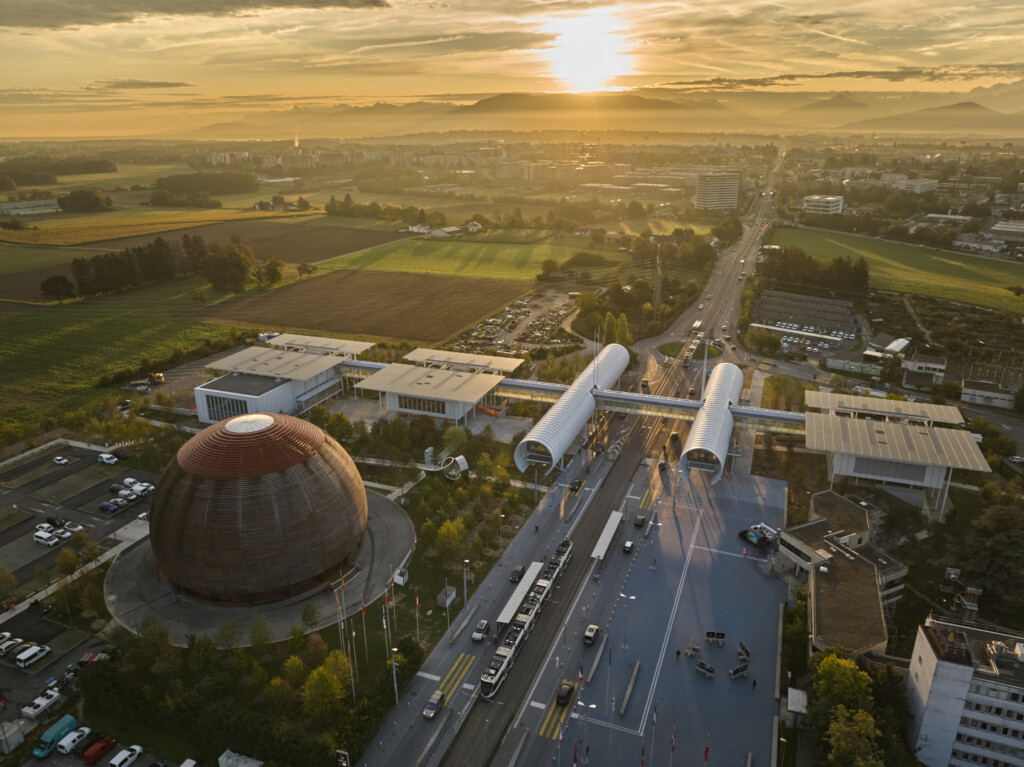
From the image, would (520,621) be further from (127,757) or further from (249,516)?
(127,757)

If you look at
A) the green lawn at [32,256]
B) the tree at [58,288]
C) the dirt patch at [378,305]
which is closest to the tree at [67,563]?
the dirt patch at [378,305]

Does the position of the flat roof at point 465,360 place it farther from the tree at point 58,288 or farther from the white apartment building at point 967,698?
the tree at point 58,288

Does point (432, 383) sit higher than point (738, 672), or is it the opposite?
point (432, 383)

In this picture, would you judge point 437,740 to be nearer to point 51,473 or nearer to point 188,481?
point 188,481

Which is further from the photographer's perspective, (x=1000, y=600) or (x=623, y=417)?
(x=623, y=417)

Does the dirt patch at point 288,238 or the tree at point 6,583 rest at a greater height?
the dirt patch at point 288,238

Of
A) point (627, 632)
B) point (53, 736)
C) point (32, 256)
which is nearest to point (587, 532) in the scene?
point (627, 632)

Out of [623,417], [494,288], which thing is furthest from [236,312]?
[623,417]
